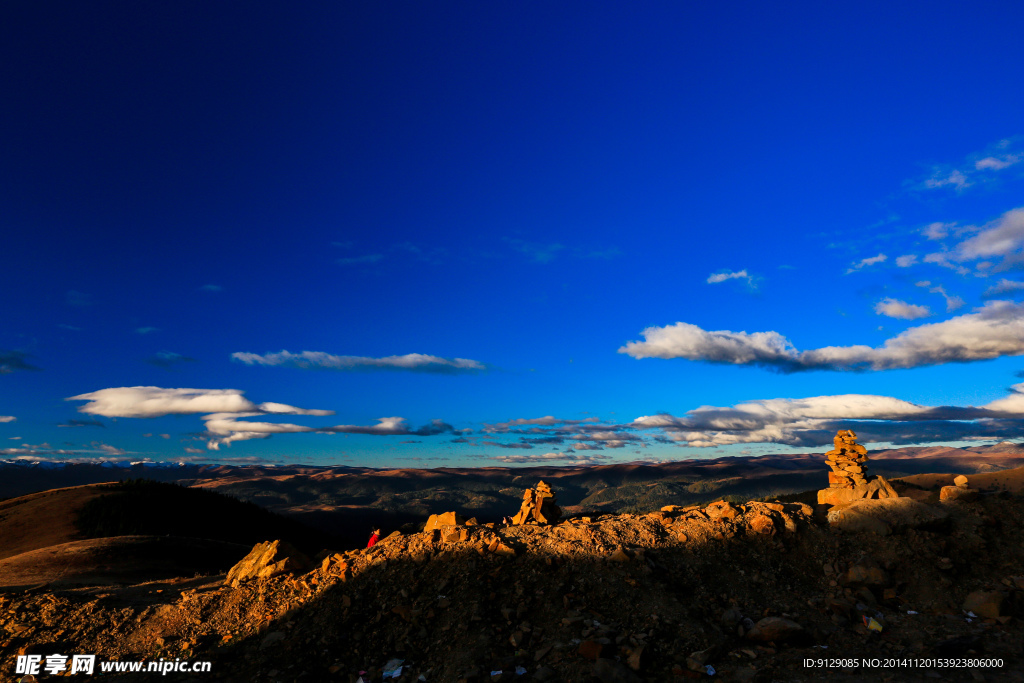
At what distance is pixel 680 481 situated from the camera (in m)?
146

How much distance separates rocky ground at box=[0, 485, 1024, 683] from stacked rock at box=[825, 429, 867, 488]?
3430 millimetres

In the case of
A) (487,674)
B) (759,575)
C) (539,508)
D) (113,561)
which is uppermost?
(539,508)

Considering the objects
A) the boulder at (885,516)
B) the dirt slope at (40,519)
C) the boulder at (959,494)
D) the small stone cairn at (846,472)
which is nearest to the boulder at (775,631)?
the boulder at (885,516)

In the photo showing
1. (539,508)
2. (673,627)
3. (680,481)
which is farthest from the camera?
(680,481)

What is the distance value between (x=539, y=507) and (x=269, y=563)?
330 inches

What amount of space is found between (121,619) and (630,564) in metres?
12.4

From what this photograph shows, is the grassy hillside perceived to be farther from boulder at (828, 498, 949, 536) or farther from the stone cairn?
boulder at (828, 498, 949, 536)

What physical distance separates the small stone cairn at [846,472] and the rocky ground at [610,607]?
7.40ft

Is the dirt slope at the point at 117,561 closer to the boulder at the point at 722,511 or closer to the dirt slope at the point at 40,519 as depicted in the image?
the dirt slope at the point at 40,519

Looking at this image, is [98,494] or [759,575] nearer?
[759,575]

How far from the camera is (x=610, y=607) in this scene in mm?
9992

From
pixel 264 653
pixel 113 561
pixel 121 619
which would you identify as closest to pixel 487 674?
pixel 264 653

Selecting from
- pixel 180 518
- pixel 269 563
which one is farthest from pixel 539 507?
pixel 180 518

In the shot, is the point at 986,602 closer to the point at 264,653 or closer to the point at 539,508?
the point at 539,508
